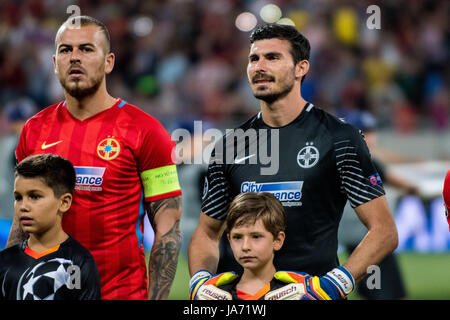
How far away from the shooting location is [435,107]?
38.5 feet

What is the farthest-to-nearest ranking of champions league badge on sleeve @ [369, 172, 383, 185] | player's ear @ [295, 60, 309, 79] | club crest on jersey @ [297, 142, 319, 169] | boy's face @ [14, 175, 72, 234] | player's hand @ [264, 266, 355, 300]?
player's ear @ [295, 60, 309, 79] → club crest on jersey @ [297, 142, 319, 169] → champions league badge on sleeve @ [369, 172, 383, 185] → boy's face @ [14, 175, 72, 234] → player's hand @ [264, 266, 355, 300]

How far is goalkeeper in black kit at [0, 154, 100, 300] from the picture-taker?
3576mm

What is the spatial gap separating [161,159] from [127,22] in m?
Result: 9.92

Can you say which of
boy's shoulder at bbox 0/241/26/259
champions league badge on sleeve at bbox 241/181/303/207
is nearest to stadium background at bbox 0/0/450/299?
champions league badge on sleeve at bbox 241/181/303/207

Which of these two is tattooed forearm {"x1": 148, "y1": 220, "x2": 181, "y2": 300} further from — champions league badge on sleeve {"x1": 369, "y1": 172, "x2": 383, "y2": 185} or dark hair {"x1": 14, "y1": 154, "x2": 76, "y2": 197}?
champions league badge on sleeve {"x1": 369, "y1": 172, "x2": 383, "y2": 185}

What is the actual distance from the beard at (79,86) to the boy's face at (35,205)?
0.59m

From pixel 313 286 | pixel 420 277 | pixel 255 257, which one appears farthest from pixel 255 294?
pixel 420 277

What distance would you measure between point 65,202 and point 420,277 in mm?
6437

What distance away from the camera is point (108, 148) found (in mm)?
4059

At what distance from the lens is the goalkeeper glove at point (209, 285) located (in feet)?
11.7

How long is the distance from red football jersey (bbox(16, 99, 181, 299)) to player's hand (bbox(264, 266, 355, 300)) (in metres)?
0.91
